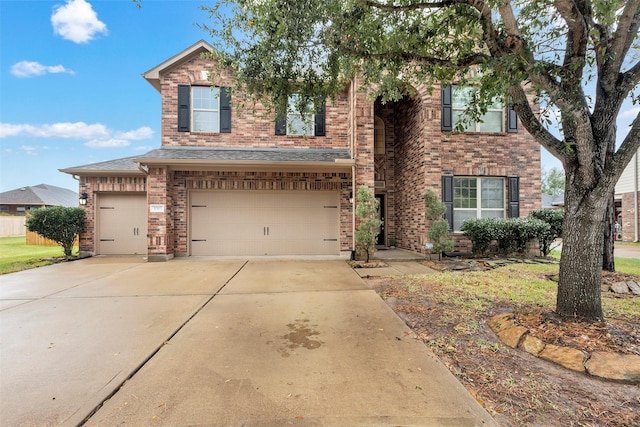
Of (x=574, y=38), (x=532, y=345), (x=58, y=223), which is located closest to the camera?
(x=532, y=345)

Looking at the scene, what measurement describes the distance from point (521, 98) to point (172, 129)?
9.59 metres

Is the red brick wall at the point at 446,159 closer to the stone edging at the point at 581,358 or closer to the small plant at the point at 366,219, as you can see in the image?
the small plant at the point at 366,219

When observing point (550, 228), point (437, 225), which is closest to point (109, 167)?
point (437, 225)

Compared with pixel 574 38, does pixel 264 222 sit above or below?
below

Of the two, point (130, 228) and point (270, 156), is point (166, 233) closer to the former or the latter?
point (130, 228)

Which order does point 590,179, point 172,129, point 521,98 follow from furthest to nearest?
point 172,129, point 521,98, point 590,179

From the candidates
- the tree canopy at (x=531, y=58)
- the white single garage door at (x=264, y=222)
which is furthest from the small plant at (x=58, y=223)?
the tree canopy at (x=531, y=58)

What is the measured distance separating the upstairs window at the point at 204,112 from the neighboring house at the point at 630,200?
20.3 m

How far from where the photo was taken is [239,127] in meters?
9.28

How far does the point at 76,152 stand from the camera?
34.7 meters

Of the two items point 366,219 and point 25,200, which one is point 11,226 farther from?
point 366,219

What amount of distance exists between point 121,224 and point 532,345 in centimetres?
1137

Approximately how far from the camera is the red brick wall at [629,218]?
14339 millimetres

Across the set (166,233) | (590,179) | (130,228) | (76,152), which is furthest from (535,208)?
(76,152)
